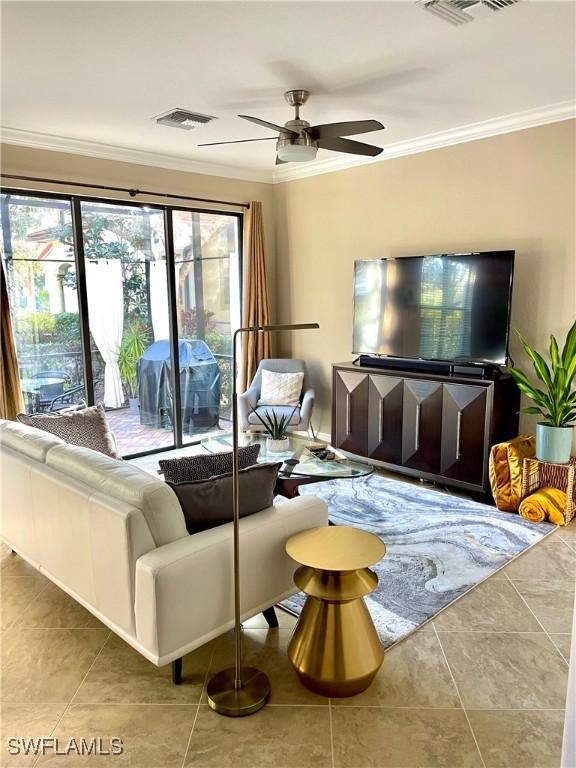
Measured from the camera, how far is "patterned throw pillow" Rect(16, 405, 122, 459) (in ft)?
11.2

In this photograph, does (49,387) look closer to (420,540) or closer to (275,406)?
(275,406)

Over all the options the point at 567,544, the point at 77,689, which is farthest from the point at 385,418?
the point at 77,689

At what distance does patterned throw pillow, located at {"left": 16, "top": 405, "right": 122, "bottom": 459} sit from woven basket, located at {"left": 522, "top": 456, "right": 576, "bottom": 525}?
279cm

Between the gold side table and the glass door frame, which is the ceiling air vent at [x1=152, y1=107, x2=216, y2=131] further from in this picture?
the gold side table

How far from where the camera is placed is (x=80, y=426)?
356 cm

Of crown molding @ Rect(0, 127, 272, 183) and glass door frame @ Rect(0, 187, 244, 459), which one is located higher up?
crown molding @ Rect(0, 127, 272, 183)

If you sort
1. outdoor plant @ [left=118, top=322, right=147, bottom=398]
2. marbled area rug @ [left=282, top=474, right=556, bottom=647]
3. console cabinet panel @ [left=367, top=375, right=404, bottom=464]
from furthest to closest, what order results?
1. outdoor plant @ [left=118, top=322, right=147, bottom=398]
2. console cabinet panel @ [left=367, top=375, right=404, bottom=464]
3. marbled area rug @ [left=282, top=474, right=556, bottom=647]

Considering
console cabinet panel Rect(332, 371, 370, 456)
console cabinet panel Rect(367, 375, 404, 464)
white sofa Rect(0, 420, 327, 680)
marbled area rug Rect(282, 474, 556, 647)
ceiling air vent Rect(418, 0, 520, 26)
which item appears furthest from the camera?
console cabinet panel Rect(332, 371, 370, 456)

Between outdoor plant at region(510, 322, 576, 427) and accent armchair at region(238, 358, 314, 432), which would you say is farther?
accent armchair at region(238, 358, 314, 432)

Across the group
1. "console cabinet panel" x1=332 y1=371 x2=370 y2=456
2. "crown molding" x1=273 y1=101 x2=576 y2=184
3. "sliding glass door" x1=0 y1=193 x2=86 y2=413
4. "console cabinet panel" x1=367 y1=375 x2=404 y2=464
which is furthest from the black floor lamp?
"sliding glass door" x1=0 y1=193 x2=86 y2=413

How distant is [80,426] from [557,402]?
10.2 ft

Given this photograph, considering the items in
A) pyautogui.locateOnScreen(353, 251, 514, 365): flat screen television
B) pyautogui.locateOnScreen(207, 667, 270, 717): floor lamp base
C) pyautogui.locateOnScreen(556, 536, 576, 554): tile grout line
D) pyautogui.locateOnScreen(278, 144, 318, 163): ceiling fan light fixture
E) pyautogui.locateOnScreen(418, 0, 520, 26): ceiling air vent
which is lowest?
pyautogui.locateOnScreen(556, 536, 576, 554): tile grout line

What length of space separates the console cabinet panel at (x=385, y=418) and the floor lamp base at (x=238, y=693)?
2.70m

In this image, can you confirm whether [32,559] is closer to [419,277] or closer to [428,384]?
[428,384]
